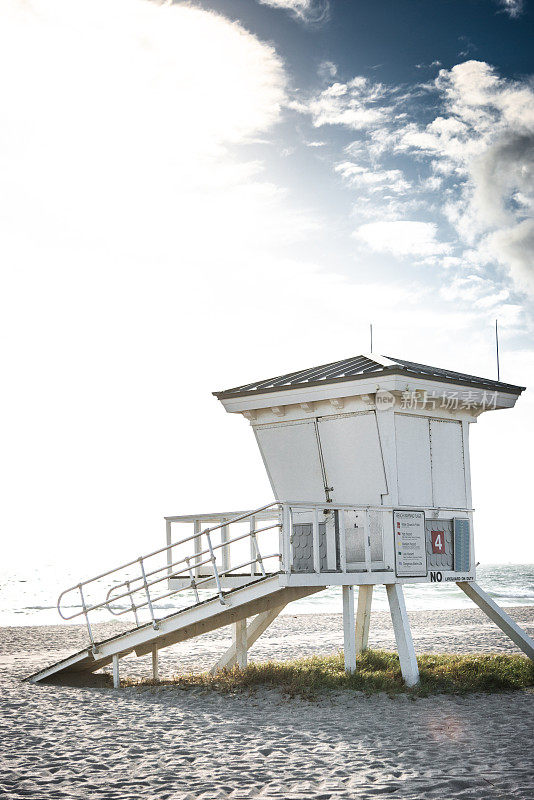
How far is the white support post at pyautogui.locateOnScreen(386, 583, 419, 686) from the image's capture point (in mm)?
12789

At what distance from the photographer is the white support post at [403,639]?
12789 millimetres

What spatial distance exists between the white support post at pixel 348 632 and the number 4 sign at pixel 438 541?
1638 mm

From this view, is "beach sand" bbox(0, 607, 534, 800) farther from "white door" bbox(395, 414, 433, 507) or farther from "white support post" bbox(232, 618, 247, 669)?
"white door" bbox(395, 414, 433, 507)

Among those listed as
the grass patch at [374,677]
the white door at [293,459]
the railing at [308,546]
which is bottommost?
the grass patch at [374,677]

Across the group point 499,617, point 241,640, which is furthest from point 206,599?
point 499,617

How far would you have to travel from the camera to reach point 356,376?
13.2 m

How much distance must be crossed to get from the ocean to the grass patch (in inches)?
933

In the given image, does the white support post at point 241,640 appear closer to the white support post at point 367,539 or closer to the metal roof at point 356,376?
the white support post at point 367,539

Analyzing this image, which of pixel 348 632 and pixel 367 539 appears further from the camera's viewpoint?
pixel 348 632

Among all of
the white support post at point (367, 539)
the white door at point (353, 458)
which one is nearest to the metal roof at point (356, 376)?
the white door at point (353, 458)

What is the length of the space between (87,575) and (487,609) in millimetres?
68788

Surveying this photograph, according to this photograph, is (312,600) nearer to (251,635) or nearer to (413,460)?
(251,635)

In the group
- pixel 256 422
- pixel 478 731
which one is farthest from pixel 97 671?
pixel 478 731

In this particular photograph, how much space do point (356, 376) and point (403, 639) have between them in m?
4.18
